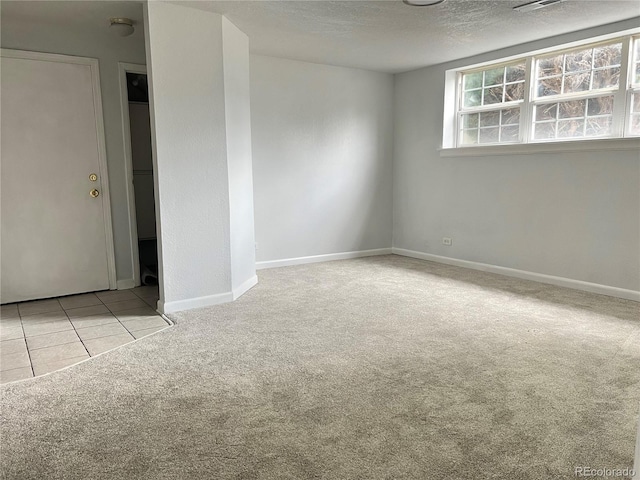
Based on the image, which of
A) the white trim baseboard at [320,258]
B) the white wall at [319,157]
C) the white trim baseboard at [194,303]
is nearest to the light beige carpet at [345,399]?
the white trim baseboard at [194,303]

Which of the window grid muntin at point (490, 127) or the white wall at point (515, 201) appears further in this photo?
the window grid muntin at point (490, 127)

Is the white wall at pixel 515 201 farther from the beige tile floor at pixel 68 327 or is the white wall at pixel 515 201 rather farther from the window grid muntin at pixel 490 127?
the beige tile floor at pixel 68 327

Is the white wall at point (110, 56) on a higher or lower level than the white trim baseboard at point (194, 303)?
higher

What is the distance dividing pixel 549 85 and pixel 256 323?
3.64 metres

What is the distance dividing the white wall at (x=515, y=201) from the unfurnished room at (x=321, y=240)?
0.02 m

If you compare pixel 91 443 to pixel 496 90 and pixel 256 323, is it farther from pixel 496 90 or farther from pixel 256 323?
pixel 496 90

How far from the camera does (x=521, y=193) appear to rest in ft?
14.8

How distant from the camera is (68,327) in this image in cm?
321

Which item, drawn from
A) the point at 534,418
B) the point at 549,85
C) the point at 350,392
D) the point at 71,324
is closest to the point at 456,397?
the point at 534,418

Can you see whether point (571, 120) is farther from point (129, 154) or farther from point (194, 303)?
point (129, 154)

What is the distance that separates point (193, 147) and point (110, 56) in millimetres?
1462

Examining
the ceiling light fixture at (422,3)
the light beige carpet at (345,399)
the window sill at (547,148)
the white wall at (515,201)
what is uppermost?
A: the ceiling light fixture at (422,3)

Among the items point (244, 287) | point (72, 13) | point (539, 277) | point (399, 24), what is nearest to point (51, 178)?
point (72, 13)

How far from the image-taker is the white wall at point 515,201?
3818 millimetres
